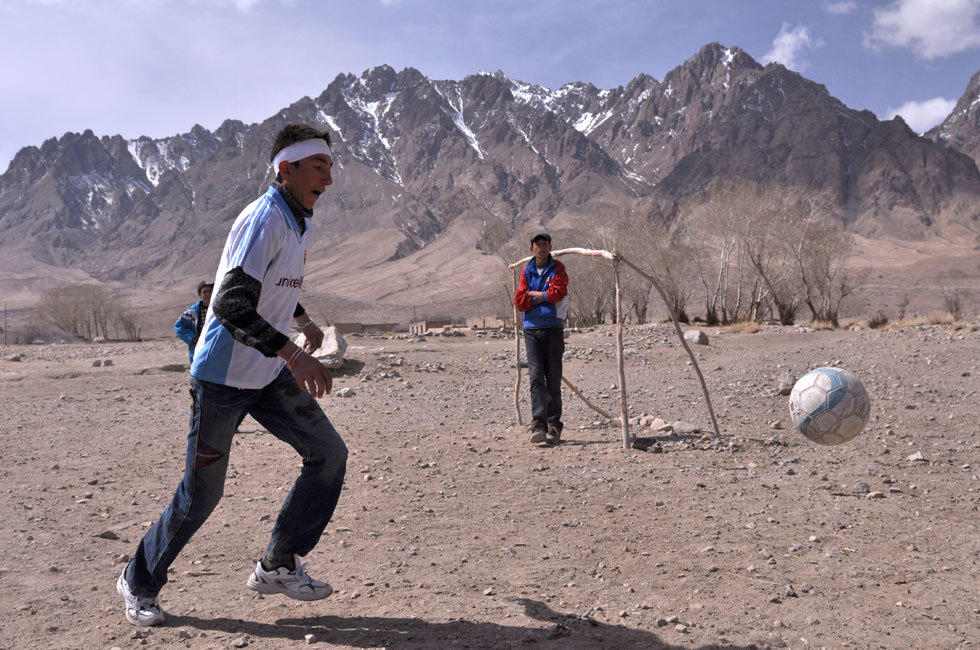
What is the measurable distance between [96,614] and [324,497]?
1.36 m

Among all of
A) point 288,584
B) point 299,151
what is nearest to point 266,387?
point 288,584

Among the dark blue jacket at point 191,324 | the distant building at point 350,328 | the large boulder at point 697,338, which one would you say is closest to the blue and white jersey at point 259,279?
the dark blue jacket at point 191,324

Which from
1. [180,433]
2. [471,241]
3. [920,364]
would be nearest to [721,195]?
[920,364]

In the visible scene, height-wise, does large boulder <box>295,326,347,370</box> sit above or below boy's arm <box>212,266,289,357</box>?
below

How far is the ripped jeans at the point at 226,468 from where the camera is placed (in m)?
3.46

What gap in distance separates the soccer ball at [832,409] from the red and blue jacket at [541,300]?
8.17 feet

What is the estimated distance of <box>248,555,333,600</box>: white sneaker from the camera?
3686 millimetres

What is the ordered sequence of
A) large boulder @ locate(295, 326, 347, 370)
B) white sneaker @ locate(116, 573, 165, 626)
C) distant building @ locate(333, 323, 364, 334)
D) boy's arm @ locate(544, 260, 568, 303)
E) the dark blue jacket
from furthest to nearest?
distant building @ locate(333, 323, 364, 334), large boulder @ locate(295, 326, 347, 370), boy's arm @ locate(544, 260, 568, 303), the dark blue jacket, white sneaker @ locate(116, 573, 165, 626)

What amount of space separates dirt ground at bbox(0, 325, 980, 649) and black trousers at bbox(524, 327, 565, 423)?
414 mm

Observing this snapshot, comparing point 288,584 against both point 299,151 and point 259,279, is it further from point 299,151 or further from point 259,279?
point 299,151

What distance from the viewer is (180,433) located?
9.98 m

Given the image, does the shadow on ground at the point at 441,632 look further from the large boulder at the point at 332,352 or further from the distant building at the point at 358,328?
the distant building at the point at 358,328

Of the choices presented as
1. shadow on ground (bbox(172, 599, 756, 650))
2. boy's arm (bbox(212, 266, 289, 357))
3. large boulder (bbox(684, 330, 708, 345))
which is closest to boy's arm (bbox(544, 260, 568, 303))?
shadow on ground (bbox(172, 599, 756, 650))

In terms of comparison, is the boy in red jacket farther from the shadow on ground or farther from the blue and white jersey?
the blue and white jersey
